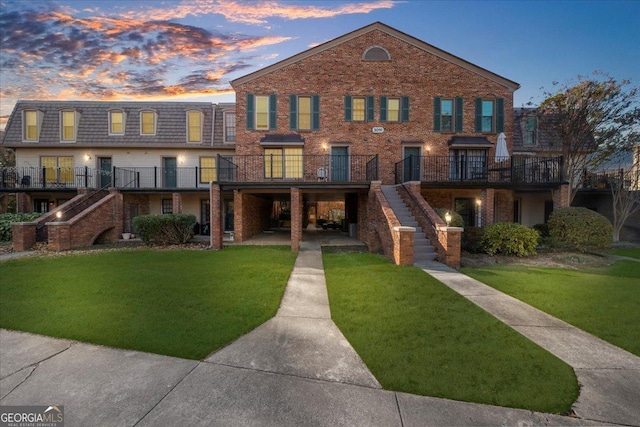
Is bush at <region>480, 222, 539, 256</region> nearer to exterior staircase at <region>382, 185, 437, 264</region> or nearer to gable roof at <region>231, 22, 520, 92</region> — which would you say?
exterior staircase at <region>382, 185, 437, 264</region>

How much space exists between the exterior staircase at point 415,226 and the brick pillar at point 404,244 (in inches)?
27.2

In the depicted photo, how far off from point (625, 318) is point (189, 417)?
7.09 metres

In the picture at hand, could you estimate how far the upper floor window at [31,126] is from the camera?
18125 mm

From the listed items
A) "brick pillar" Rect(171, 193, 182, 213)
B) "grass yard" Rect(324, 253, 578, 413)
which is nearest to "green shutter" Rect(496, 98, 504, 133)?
"grass yard" Rect(324, 253, 578, 413)

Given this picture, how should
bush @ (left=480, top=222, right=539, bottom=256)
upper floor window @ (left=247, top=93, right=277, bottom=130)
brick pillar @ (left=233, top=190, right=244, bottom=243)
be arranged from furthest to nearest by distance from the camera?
upper floor window @ (left=247, top=93, right=277, bottom=130), brick pillar @ (left=233, top=190, right=244, bottom=243), bush @ (left=480, top=222, right=539, bottom=256)

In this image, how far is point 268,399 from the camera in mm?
2922

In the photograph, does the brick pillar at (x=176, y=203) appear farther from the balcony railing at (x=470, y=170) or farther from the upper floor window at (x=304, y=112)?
the balcony railing at (x=470, y=170)

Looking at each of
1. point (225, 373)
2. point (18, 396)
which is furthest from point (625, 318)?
point (18, 396)

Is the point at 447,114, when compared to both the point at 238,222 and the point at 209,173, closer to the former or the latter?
the point at 238,222

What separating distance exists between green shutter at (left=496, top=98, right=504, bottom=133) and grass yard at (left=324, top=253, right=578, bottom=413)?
14.0 metres

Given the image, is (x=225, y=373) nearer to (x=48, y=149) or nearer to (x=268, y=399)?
(x=268, y=399)

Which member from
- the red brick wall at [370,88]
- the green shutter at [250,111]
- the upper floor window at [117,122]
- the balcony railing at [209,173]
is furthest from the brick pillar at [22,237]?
the green shutter at [250,111]

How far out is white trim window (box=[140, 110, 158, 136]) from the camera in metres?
18.7

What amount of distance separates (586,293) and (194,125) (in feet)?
66.7
